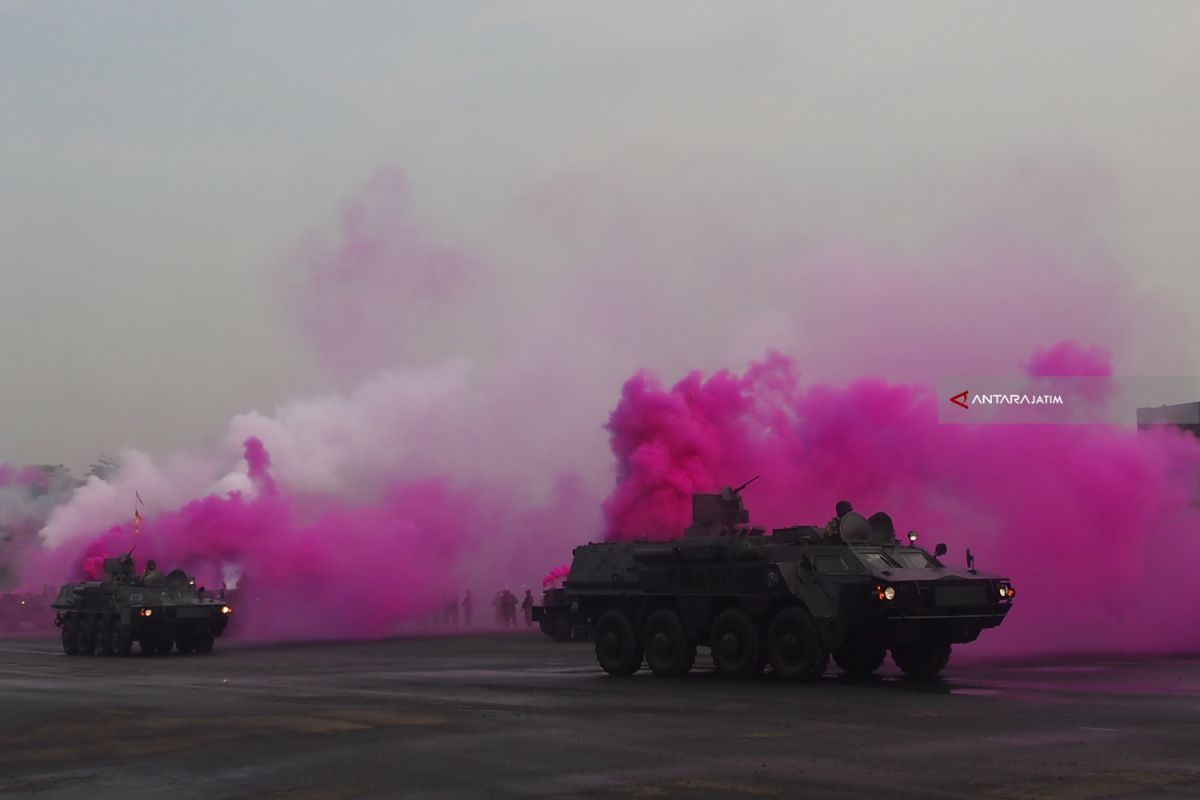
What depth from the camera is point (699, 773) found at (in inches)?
448

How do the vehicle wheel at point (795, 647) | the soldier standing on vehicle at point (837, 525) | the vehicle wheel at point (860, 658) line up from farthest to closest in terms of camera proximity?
the soldier standing on vehicle at point (837, 525)
the vehicle wheel at point (860, 658)
the vehicle wheel at point (795, 647)

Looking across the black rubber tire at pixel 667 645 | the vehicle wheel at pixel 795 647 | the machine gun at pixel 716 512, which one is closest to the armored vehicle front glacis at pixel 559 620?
Result: the machine gun at pixel 716 512

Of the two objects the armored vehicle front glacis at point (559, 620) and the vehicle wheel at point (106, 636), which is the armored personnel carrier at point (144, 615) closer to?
the vehicle wheel at point (106, 636)

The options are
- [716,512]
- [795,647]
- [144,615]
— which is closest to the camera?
[795,647]

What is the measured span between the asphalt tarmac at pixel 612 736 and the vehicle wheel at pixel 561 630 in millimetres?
13701

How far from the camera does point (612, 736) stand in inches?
551

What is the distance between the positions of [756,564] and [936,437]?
1687 cm

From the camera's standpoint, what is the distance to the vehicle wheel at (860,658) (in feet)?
70.1

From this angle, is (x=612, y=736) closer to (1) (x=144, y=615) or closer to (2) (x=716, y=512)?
(2) (x=716, y=512)

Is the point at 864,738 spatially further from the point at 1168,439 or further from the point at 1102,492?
the point at 1168,439

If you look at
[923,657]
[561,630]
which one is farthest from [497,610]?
[923,657]

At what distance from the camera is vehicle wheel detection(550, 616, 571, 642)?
1467 inches

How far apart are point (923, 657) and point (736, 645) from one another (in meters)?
2.76

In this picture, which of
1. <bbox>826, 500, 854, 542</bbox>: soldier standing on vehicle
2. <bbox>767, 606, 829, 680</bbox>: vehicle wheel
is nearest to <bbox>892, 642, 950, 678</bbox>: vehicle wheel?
<bbox>767, 606, 829, 680</bbox>: vehicle wheel
